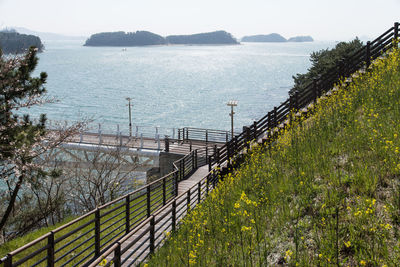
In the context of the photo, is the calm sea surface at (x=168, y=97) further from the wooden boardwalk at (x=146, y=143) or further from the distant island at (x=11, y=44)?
the distant island at (x=11, y=44)

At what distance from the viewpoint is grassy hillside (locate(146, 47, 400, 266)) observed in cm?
573

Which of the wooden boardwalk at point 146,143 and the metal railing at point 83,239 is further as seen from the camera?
the wooden boardwalk at point 146,143

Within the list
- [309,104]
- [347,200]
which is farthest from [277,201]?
[309,104]

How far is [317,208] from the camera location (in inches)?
283

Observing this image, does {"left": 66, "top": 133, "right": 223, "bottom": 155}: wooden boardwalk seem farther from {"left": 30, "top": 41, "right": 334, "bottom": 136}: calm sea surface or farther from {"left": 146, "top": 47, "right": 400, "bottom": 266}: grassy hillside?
{"left": 146, "top": 47, "right": 400, "bottom": 266}: grassy hillside

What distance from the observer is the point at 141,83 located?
399ft

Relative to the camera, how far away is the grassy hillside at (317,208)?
5727 millimetres

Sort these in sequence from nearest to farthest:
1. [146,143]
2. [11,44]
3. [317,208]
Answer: [317,208] → [146,143] → [11,44]

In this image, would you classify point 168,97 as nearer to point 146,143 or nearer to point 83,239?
point 146,143

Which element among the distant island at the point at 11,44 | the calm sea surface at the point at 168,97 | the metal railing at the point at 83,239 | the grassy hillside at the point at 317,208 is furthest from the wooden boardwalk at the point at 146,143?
the grassy hillside at the point at 317,208

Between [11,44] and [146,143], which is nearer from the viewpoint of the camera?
[146,143]

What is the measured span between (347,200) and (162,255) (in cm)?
408

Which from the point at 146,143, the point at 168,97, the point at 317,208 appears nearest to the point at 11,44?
the point at 168,97

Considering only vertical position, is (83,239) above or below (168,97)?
above
